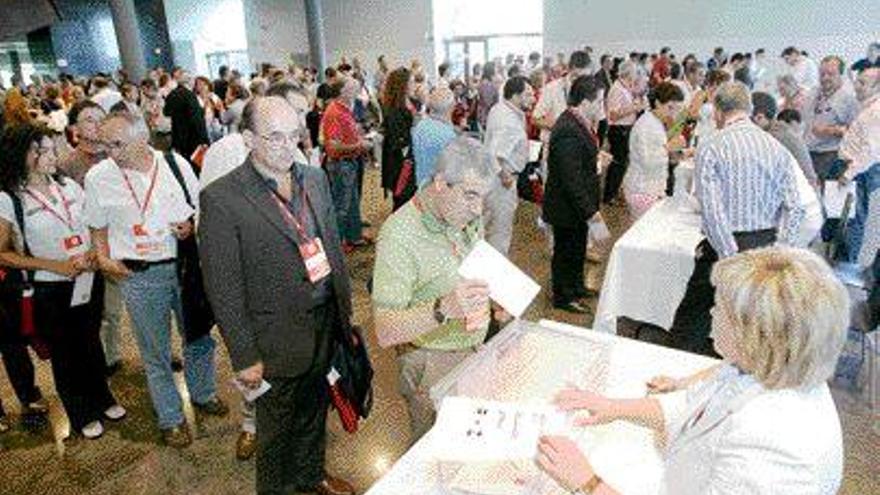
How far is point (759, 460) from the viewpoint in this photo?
1.05 meters

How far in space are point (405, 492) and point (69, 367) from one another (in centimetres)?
240

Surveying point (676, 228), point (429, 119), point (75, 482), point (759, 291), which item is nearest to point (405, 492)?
point (759, 291)

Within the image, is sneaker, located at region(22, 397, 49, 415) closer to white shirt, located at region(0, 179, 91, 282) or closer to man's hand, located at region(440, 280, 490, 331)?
white shirt, located at region(0, 179, 91, 282)

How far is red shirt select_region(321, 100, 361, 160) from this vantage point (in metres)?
5.13

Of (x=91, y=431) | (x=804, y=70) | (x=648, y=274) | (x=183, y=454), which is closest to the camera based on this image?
(x=183, y=454)

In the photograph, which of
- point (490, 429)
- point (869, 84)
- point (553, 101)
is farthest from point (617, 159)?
point (490, 429)

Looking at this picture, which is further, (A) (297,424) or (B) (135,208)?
(B) (135,208)

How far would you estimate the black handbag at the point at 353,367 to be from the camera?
92.7 inches

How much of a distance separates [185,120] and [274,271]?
17.5 feet

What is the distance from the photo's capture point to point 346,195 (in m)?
5.53

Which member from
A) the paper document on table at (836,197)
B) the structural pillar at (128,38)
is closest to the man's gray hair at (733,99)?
the paper document on table at (836,197)

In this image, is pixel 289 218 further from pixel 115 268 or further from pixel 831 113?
pixel 831 113

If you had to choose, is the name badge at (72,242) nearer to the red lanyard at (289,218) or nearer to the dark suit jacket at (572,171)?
the red lanyard at (289,218)

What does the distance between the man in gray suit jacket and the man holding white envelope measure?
404 millimetres
